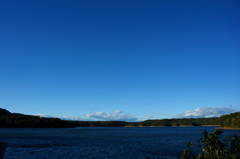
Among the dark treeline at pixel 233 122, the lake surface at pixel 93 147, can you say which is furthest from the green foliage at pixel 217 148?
the dark treeline at pixel 233 122

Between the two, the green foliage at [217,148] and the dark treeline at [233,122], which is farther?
the dark treeline at [233,122]

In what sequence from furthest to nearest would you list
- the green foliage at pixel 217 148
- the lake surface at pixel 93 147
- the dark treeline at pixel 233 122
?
1. the dark treeline at pixel 233 122
2. the lake surface at pixel 93 147
3. the green foliage at pixel 217 148

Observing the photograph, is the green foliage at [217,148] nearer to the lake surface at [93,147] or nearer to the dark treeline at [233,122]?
the lake surface at [93,147]

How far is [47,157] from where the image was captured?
32.7 m

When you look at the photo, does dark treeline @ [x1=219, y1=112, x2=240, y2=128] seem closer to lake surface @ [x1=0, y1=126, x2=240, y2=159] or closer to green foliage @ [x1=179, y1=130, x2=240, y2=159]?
lake surface @ [x1=0, y1=126, x2=240, y2=159]

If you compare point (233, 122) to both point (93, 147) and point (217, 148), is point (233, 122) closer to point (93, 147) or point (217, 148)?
Answer: point (93, 147)

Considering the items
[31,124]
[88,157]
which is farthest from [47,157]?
[31,124]

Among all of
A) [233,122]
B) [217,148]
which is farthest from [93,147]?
[233,122]

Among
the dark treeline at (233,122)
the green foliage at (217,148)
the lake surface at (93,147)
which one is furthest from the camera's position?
the dark treeline at (233,122)

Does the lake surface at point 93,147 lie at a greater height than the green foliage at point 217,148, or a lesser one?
lesser

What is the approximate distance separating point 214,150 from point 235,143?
1.68m

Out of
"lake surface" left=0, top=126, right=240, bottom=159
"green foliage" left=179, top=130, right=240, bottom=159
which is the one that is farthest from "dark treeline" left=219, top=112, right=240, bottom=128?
"green foliage" left=179, top=130, right=240, bottom=159

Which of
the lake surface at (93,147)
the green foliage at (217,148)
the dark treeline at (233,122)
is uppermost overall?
the dark treeline at (233,122)

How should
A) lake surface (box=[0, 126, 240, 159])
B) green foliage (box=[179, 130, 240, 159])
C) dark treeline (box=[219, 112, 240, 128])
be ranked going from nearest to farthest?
1. green foliage (box=[179, 130, 240, 159])
2. lake surface (box=[0, 126, 240, 159])
3. dark treeline (box=[219, 112, 240, 128])
